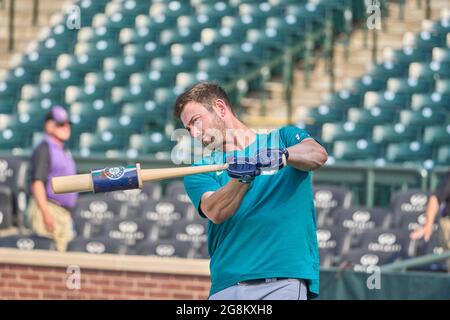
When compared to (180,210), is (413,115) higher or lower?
higher

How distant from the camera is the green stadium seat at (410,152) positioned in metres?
13.7

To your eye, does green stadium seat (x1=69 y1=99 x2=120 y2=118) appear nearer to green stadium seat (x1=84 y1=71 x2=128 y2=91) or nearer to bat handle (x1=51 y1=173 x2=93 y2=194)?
green stadium seat (x1=84 y1=71 x2=128 y2=91)

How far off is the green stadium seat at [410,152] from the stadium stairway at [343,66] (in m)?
1.93

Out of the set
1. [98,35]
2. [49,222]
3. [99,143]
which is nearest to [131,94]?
[99,143]

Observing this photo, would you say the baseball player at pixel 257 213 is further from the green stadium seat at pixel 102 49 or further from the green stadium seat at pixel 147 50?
the green stadium seat at pixel 102 49

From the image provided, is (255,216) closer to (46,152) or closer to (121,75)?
(46,152)

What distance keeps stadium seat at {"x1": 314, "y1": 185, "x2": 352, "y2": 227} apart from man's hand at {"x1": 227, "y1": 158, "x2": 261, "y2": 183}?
23.8ft

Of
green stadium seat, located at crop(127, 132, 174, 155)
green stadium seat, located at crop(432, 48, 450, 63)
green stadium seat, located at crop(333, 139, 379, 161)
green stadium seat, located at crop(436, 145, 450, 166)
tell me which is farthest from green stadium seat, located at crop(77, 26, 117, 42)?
green stadium seat, located at crop(436, 145, 450, 166)

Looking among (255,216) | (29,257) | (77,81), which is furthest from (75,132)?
(255,216)

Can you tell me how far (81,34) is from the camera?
671 inches

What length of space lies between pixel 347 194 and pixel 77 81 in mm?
5188

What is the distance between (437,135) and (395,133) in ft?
1.64

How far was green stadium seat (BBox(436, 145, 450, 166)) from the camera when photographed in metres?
13.5

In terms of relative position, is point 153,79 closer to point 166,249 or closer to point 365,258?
point 166,249
